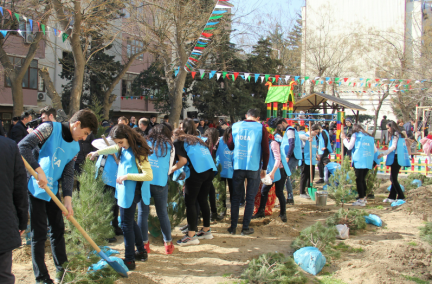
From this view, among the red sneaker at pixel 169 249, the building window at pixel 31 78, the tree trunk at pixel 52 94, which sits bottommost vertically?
the red sneaker at pixel 169 249

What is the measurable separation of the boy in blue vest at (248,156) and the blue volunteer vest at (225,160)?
73 centimetres

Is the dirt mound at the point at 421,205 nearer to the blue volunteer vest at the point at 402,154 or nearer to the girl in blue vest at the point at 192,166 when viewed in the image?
the blue volunteer vest at the point at 402,154

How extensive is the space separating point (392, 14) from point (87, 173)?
35.4 meters

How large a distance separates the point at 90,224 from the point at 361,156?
5.58 meters

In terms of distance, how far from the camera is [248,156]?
17.2 ft

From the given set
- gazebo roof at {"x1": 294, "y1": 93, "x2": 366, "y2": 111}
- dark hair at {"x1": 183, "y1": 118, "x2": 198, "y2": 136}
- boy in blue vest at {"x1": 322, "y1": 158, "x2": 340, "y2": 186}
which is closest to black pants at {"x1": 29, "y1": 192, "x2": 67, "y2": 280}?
dark hair at {"x1": 183, "y1": 118, "x2": 198, "y2": 136}

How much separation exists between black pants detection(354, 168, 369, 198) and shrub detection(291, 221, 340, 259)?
3.00 meters

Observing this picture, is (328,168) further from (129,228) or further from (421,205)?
(129,228)

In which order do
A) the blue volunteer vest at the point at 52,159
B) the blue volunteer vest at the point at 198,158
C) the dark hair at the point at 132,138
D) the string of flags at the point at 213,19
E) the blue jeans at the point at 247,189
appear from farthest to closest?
1. the string of flags at the point at 213,19
2. the blue jeans at the point at 247,189
3. the blue volunteer vest at the point at 198,158
4. the dark hair at the point at 132,138
5. the blue volunteer vest at the point at 52,159

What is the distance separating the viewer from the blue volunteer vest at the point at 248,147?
5242mm

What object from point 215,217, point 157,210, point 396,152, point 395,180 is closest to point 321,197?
point 395,180

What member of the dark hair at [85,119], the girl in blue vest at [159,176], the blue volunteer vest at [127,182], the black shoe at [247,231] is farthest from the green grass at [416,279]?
the dark hair at [85,119]

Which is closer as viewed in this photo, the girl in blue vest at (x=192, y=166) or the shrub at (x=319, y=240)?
the shrub at (x=319, y=240)

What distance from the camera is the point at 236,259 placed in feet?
14.4
